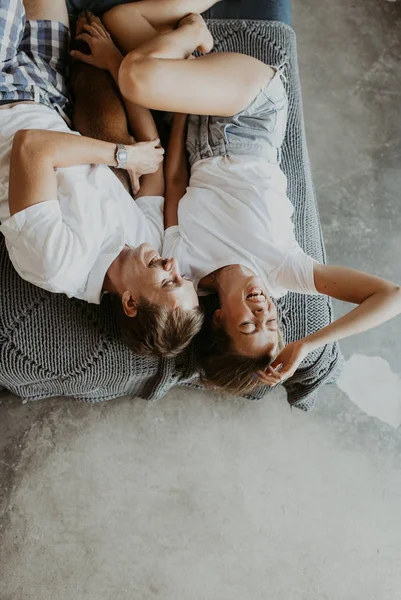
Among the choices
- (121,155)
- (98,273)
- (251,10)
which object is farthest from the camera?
(251,10)

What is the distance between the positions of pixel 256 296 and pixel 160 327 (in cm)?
25

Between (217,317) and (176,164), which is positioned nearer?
(217,317)

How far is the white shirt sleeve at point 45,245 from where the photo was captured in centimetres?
133

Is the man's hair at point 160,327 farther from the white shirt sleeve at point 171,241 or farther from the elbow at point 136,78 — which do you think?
the elbow at point 136,78

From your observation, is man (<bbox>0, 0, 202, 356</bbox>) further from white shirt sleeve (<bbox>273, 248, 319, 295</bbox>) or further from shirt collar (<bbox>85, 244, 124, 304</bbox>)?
white shirt sleeve (<bbox>273, 248, 319, 295</bbox>)

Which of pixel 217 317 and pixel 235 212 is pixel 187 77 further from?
pixel 217 317

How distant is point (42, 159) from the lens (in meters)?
1.38

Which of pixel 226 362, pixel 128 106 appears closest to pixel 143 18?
pixel 128 106

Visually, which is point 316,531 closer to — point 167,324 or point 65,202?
point 167,324

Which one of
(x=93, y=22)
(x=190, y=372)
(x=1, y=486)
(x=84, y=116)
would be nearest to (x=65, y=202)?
(x=84, y=116)

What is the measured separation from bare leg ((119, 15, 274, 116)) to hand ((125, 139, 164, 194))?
11cm

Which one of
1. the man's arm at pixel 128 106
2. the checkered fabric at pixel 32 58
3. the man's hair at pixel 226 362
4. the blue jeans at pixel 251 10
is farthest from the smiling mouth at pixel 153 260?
the blue jeans at pixel 251 10

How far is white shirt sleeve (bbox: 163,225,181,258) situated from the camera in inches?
61.7

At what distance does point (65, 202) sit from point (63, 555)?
1.07 m
